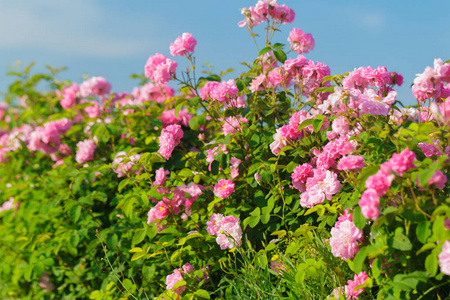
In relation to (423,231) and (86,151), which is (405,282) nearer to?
(423,231)

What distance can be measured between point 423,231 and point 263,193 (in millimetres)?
1174

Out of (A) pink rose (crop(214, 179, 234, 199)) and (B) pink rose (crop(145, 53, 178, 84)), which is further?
(B) pink rose (crop(145, 53, 178, 84))

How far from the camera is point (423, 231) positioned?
5.41 feet

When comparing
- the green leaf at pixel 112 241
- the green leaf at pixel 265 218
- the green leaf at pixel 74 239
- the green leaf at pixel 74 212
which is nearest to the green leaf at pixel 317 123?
the green leaf at pixel 265 218

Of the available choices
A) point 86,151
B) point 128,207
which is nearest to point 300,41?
point 128,207

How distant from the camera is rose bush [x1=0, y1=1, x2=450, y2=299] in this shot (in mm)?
1813

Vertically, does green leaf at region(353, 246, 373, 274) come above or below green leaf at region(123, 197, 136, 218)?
below

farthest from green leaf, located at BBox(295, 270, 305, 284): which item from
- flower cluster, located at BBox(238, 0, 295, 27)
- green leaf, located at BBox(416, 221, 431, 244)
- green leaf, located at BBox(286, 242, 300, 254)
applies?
flower cluster, located at BBox(238, 0, 295, 27)

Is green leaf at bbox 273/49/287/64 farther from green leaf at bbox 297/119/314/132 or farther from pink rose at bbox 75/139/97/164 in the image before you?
pink rose at bbox 75/139/97/164

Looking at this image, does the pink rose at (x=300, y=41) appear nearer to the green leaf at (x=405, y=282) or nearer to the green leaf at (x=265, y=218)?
the green leaf at (x=265, y=218)

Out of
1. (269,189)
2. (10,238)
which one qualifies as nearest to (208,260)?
(269,189)

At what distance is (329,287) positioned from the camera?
221 centimetres

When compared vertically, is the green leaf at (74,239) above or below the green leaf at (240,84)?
below

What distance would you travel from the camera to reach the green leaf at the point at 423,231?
5.38 ft
